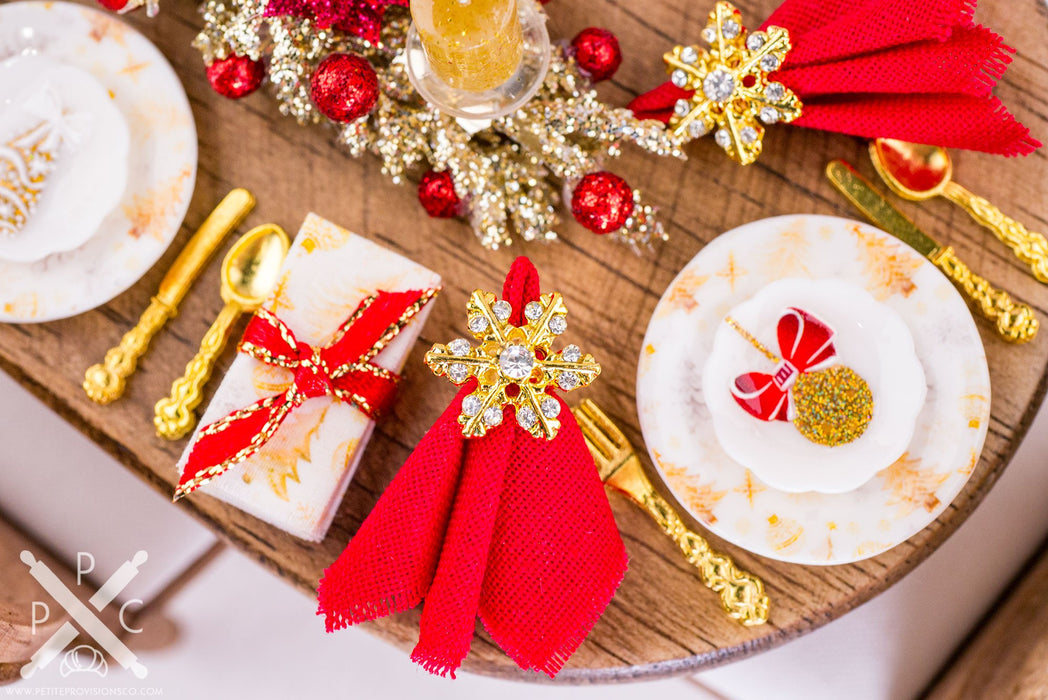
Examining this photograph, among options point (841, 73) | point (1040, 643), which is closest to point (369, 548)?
point (841, 73)

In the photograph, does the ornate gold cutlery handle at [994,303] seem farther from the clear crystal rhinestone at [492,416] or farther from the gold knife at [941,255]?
the clear crystal rhinestone at [492,416]

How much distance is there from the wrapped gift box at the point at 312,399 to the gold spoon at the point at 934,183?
0.42 m

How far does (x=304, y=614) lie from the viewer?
2.96 ft

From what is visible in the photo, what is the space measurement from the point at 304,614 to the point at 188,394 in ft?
1.34

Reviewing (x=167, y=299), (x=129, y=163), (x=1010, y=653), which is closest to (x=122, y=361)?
(x=167, y=299)

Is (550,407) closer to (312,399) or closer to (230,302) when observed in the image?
(312,399)

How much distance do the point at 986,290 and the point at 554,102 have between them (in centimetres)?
41

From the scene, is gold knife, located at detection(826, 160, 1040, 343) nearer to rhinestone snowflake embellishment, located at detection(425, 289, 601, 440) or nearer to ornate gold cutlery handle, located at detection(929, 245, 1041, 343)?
ornate gold cutlery handle, located at detection(929, 245, 1041, 343)

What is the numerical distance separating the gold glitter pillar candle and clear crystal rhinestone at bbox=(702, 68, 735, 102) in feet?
0.53

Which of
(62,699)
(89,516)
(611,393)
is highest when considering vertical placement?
(611,393)

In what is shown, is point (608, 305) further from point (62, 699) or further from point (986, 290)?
point (62, 699)

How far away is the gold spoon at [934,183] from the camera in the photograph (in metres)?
0.63

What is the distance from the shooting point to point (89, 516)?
2.76 ft
